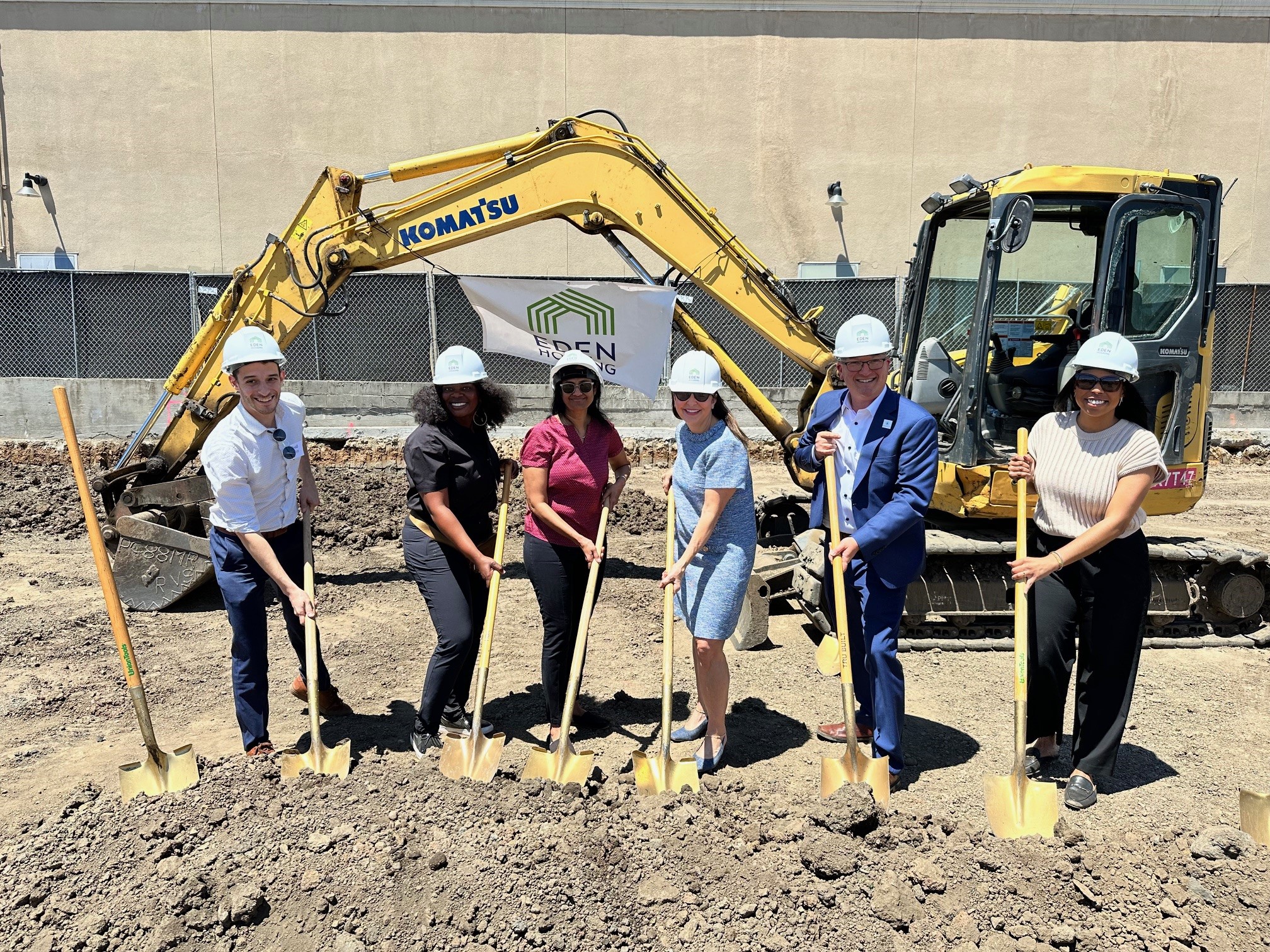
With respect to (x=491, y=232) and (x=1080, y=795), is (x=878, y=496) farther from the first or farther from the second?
(x=491, y=232)

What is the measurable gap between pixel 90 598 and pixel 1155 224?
8164 mm

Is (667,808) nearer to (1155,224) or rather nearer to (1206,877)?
(1206,877)

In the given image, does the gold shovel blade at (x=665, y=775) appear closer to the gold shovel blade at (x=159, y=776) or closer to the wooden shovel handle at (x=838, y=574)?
the wooden shovel handle at (x=838, y=574)

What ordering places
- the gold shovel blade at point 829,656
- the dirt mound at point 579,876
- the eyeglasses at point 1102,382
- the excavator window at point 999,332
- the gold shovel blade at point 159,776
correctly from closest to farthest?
1. the dirt mound at point 579,876
2. the eyeglasses at point 1102,382
3. the gold shovel blade at point 159,776
4. the gold shovel blade at point 829,656
5. the excavator window at point 999,332

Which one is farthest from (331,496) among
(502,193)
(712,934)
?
(712,934)

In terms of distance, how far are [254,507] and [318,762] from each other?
1200 mm

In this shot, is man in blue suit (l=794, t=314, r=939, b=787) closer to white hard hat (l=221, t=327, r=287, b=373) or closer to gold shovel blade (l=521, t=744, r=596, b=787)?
gold shovel blade (l=521, t=744, r=596, b=787)

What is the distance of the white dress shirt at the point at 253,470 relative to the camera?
418 centimetres

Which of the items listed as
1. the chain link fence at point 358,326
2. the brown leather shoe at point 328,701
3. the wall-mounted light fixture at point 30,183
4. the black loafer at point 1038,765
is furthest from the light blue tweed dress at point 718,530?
the wall-mounted light fixture at point 30,183

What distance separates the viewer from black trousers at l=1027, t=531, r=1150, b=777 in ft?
13.5

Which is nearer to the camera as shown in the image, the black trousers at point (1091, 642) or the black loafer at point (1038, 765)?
the black trousers at point (1091, 642)

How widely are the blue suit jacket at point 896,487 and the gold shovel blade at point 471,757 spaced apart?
74.6 inches

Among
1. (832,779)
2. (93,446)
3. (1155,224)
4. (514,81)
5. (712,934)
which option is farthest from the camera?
(514,81)

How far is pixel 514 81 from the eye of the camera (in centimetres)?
1730
